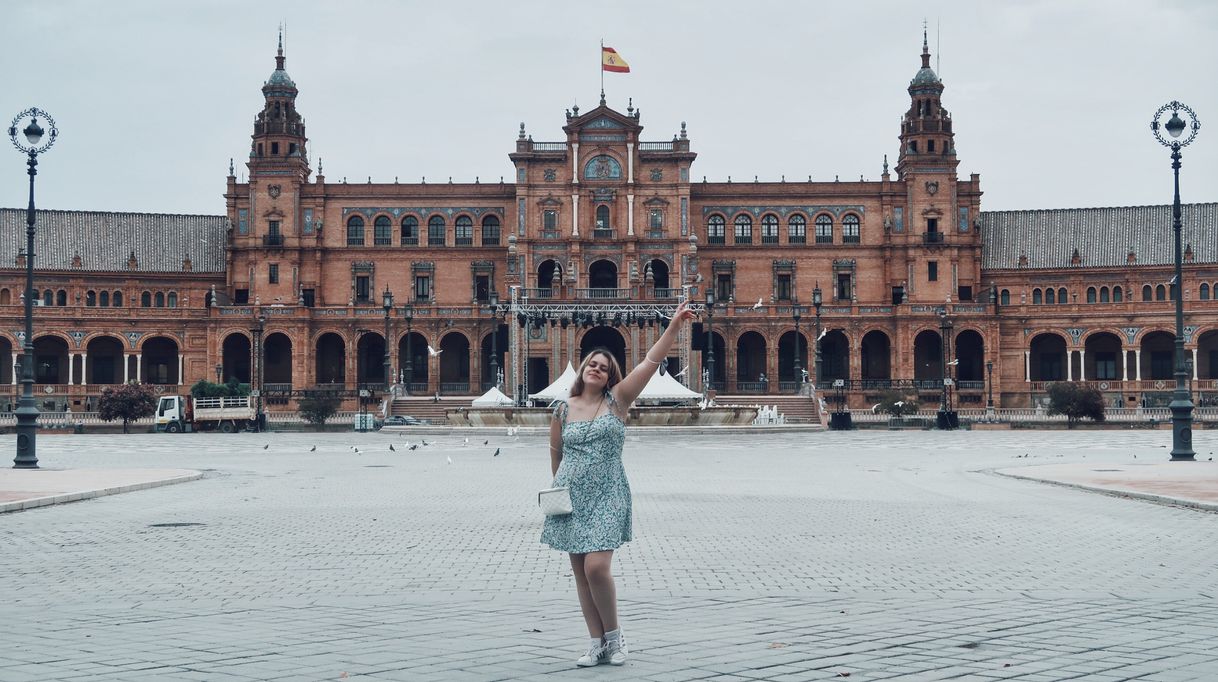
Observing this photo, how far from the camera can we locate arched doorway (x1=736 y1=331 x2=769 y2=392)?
8519 cm

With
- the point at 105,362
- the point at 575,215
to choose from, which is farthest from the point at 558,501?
the point at 105,362

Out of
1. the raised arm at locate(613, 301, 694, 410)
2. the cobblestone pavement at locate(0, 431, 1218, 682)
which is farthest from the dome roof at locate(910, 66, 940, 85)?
the raised arm at locate(613, 301, 694, 410)

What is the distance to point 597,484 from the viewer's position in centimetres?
832

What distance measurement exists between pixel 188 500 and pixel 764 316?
210 feet

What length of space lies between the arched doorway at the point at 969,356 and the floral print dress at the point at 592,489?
255ft

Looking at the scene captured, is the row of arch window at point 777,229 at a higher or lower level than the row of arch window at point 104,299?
higher

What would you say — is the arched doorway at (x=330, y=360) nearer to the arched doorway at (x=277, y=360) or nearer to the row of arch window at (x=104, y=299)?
the arched doorway at (x=277, y=360)

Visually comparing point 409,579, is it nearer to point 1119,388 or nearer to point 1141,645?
point 1141,645

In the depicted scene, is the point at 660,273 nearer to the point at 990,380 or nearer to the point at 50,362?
the point at 990,380

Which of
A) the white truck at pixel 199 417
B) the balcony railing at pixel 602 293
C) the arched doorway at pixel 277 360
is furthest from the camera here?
the arched doorway at pixel 277 360

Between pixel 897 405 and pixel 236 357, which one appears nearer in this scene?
pixel 897 405

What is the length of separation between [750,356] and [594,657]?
257 ft

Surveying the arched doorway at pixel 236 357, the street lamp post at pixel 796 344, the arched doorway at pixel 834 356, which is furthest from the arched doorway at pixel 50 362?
the arched doorway at pixel 834 356

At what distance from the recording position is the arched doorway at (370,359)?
85188 millimetres
